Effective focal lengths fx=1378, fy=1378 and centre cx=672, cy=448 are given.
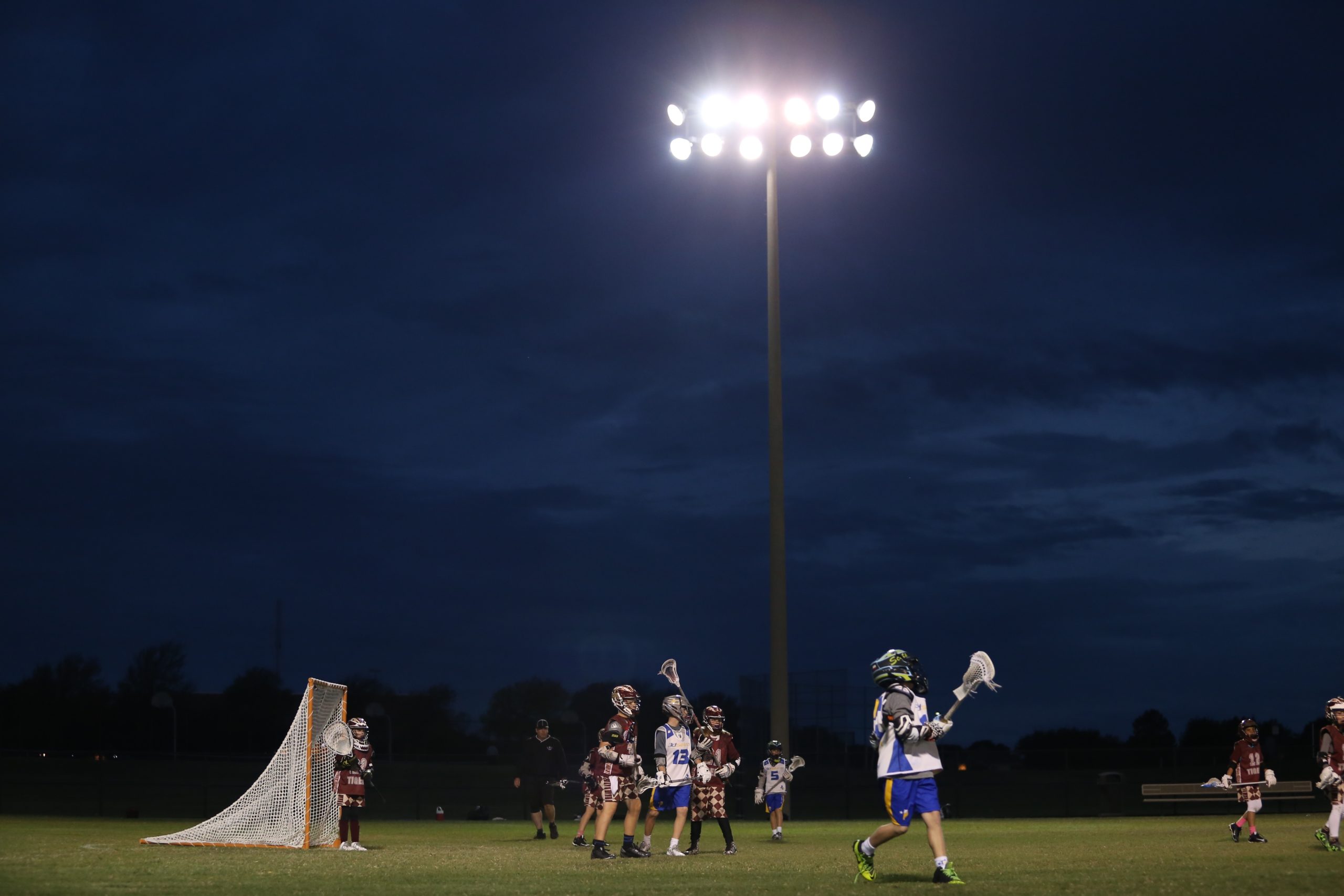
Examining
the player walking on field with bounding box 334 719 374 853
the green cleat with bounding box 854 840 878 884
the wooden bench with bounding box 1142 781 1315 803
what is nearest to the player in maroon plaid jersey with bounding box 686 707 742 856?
the player walking on field with bounding box 334 719 374 853

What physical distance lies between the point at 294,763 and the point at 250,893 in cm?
772

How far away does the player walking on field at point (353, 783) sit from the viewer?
55.5 ft

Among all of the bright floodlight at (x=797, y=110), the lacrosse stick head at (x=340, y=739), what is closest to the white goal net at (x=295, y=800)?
the lacrosse stick head at (x=340, y=739)

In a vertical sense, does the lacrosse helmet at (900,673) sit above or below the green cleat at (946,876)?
above

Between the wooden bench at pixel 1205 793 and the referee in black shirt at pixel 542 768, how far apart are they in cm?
1307

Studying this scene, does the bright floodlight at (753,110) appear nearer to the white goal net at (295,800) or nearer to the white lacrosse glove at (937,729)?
the white goal net at (295,800)

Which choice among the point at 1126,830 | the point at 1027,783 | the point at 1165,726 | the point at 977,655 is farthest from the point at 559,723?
the point at 977,655

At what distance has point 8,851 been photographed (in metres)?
15.5

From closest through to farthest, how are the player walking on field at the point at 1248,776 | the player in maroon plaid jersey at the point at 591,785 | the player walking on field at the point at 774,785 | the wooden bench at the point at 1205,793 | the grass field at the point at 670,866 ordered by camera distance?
the grass field at the point at 670,866, the player in maroon plaid jersey at the point at 591,785, the player walking on field at the point at 1248,776, the player walking on field at the point at 774,785, the wooden bench at the point at 1205,793

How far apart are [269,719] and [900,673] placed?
211ft

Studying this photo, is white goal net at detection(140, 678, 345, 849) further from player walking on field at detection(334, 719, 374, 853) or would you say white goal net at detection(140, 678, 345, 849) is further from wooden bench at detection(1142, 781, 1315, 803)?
wooden bench at detection(1142, 781, 1315, 803)

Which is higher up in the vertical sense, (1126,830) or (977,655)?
(977,655)

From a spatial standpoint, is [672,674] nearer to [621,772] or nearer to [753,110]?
[621,772]

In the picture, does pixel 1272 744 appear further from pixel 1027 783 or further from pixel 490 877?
pixel 490 877
